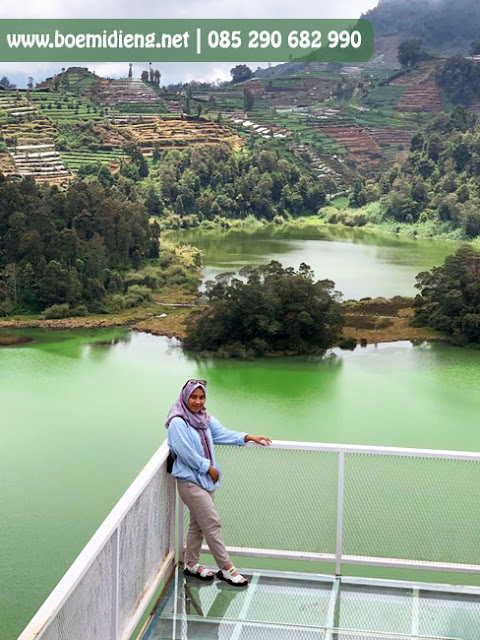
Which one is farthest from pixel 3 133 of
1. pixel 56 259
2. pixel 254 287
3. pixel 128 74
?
pixel 254 287

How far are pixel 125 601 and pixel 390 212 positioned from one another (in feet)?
67.5

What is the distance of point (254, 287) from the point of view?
499 inches

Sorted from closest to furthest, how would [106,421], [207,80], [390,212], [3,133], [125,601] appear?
[125,601] < [106,421] < [3,133] < [390,212] < [207,80]

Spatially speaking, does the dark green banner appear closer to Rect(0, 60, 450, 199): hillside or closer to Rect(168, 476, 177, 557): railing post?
Rect(0, 60, 450, 199): hillside

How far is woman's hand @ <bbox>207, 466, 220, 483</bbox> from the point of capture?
11.2 ft

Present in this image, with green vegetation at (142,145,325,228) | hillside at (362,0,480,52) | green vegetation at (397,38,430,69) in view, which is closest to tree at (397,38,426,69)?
green vegetation at (397,38,430,69)

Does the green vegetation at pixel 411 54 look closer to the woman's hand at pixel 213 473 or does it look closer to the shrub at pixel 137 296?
the shrub at pixel 137 296

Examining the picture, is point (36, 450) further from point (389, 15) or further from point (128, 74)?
point (389, 15)

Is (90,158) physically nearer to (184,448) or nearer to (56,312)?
(56,312)

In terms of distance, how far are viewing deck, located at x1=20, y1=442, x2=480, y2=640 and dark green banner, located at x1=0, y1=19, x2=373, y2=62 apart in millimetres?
18541

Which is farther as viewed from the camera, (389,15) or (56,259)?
(389,15)

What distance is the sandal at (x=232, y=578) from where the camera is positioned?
342cm

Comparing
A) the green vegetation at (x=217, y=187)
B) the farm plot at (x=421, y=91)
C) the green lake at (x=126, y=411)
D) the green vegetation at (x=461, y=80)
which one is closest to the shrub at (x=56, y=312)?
the green lake at (x=126, y=411)

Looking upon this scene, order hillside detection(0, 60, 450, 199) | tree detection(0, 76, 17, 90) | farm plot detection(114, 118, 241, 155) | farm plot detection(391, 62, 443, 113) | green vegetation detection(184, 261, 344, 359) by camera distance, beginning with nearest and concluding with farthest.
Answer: green vegetation detection(184, 261, 344, 359) → hillside detection(0, 60, 450, 199) → farm plot detection(114, 118, 241, 155) → tree detection(0, 76, 17, 90) → farm plot detection(391, 62, 443, 113)
